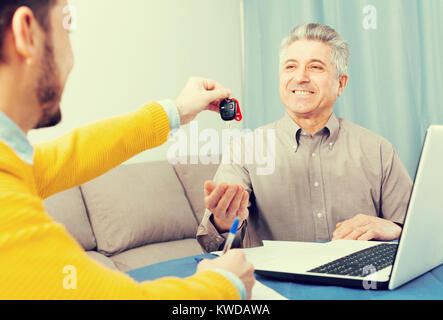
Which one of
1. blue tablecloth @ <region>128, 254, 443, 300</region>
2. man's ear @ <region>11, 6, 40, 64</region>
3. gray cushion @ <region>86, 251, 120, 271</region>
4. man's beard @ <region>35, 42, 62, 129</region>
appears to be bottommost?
gray cushion @ <region>86, 251, 120, 271</region>

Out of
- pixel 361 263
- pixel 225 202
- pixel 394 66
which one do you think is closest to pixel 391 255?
pixel 361 263

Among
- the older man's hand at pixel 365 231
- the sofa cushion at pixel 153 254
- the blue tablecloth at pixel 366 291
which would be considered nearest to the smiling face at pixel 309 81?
the older man's hand at pixel 365 231

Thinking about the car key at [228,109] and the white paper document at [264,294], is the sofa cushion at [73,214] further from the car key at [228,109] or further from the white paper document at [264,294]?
the white paper document at [264,294]

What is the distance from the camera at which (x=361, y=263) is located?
31.5 inches

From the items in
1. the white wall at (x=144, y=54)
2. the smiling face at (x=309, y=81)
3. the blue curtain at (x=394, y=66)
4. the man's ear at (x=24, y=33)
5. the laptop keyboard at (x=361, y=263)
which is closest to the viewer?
the man's ear at (x=24, y=33)

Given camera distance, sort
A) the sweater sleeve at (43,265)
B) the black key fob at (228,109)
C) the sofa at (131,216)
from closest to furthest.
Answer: the sweater sleeve at (43,265) → the black key fob at (228,109) → the sofa at (131,216)

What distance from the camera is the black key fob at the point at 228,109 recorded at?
1015 mm

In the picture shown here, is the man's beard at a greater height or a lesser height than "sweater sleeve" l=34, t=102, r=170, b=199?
greater

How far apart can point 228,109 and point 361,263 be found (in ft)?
1.48

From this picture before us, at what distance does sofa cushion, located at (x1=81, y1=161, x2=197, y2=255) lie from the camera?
7.04 feet

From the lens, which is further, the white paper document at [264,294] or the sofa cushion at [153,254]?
the sofa cushion at [153,254]

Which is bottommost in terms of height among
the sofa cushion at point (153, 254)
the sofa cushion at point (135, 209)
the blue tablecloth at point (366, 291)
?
the sofa cushion at point (153, 254)

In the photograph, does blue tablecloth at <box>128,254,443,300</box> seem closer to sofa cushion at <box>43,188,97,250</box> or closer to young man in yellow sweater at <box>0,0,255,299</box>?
young man in yellow sweater at <box>0,0,255,299</box>

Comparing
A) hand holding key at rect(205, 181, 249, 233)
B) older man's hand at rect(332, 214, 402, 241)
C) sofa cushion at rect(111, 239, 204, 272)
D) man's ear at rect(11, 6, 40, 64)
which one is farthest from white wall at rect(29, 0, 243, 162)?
man's ear at rect(11, 6, 40, 64)
